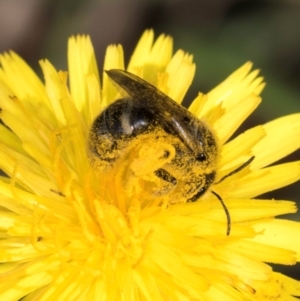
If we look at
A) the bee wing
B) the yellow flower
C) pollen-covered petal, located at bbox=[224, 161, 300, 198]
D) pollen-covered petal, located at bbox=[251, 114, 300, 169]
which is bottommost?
the yellow flower

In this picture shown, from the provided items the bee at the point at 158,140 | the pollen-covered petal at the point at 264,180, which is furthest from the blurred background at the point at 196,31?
the bee at the point at 158,140

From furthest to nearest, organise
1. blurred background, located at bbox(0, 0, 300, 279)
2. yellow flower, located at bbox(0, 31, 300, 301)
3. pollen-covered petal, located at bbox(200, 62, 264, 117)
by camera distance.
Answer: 1. blurred background, located at bbox(0, 0, 300, 279)
2. pollen-covered petal, located at bbox(200, 62, 264, 117)
3. yellow flower, located at bbox(0, 31, 300, 301)

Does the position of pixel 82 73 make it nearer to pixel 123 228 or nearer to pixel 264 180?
pixel 123 228

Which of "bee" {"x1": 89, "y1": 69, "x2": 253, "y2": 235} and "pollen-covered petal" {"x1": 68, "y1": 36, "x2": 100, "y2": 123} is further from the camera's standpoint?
"pollen-covered petal" {"x1": 68, "y1": 36, "x2": 100, "y2": 123}

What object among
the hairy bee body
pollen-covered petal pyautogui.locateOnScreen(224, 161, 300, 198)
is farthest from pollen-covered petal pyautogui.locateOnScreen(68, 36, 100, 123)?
pollen-covered petal pyautogui.locateOnScreen(224, 161, 300, 198)

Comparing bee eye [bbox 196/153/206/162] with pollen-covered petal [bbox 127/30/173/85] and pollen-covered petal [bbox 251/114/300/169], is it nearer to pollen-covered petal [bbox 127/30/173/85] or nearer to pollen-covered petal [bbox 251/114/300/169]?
pollen-covered petal [bbox 251/114/300/169]

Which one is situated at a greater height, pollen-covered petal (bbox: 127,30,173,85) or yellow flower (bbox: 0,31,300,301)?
pollen-covered petal (bbox: 127,30,173,85)

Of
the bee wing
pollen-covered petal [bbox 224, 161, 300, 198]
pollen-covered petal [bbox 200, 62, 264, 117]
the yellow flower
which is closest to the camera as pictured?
the bee wing
